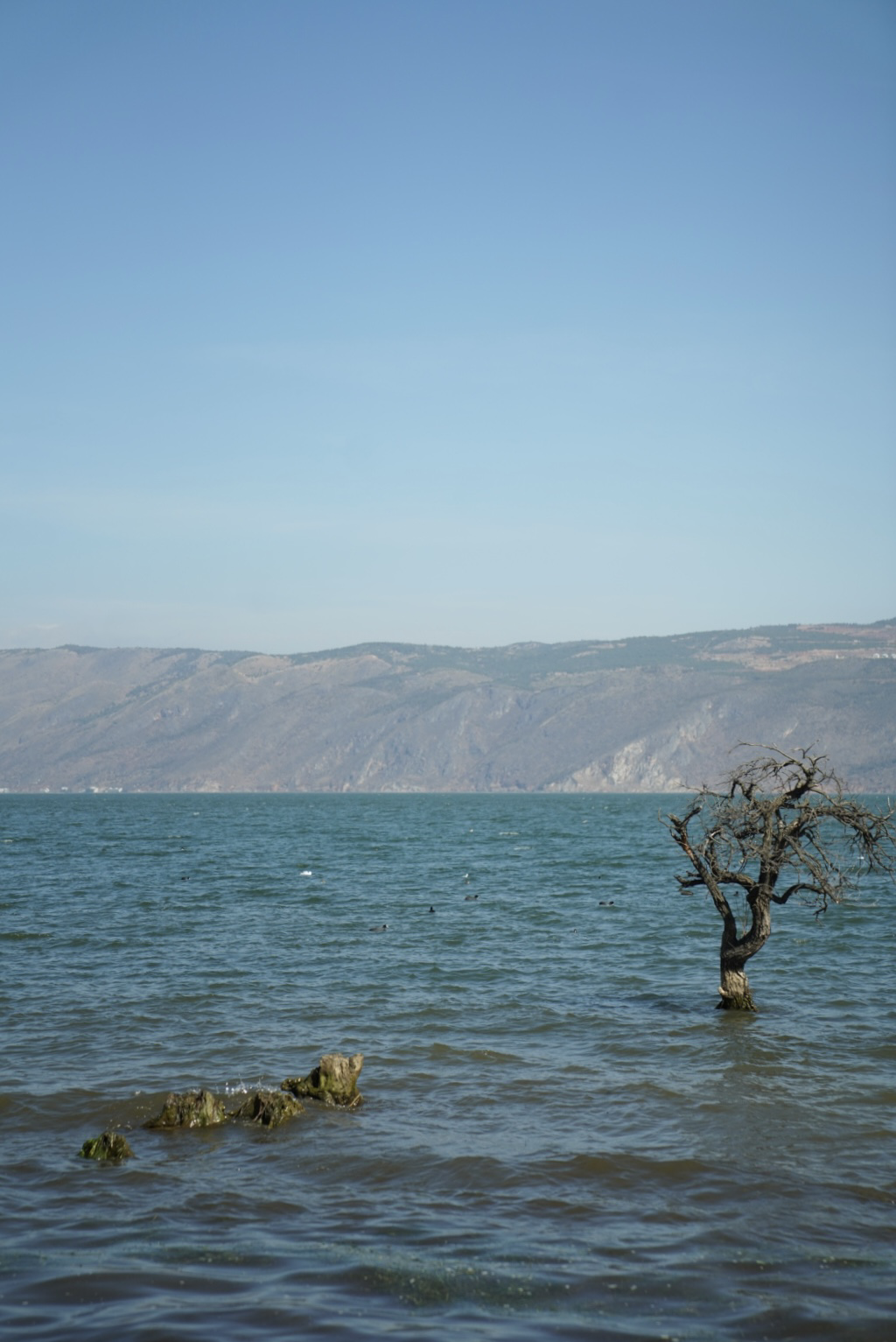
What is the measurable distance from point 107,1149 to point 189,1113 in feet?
4.31

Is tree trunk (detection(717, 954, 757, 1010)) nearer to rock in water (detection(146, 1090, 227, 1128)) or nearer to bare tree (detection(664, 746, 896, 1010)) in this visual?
bare tree (detection(664, 746, 896, 1010))

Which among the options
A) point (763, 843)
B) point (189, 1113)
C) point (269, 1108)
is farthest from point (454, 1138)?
point (763, 843)

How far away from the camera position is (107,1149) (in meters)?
12.2

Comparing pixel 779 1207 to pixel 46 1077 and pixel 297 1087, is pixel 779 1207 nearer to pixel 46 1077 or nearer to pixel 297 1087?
pixel 297 1087

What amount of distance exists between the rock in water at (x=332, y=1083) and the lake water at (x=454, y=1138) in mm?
284

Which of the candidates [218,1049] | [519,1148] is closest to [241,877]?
[218,1049]

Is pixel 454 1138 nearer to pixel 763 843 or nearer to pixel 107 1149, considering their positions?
pixel 107 1149

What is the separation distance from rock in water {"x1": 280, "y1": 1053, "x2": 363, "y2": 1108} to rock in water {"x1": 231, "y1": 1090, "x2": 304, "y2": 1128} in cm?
44

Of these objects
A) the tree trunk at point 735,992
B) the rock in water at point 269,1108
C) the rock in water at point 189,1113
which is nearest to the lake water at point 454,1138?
the rock in water at point 189,1113

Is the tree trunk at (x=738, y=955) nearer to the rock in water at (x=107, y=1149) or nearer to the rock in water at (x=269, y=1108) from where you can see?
the rock in water at (x=269, y=1108)

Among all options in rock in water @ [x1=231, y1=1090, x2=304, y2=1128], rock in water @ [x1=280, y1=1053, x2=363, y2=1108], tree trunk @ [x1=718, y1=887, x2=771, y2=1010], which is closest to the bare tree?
tree trunk @ [x1=718, y1=887, x2=771, y2=1010]

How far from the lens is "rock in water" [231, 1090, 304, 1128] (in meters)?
13.5

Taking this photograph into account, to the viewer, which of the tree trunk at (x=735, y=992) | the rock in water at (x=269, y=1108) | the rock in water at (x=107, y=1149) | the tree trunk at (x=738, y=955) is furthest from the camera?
the tree trunk at (x=735, y=992)

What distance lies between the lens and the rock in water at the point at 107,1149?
12.2 metres
